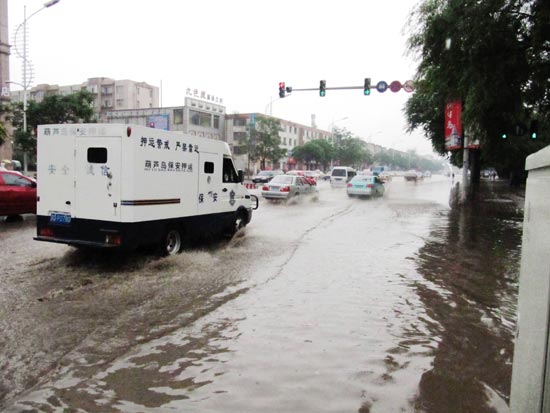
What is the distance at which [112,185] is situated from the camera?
7.81 metres

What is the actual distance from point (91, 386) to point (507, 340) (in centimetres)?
423

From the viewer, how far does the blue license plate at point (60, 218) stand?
8.19 metres

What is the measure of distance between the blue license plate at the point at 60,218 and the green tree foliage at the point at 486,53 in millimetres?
9855

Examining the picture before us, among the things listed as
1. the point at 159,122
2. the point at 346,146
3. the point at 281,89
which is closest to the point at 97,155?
the point at 281,89

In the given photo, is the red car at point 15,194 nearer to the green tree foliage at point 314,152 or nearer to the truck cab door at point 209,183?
the truck cab door at point 209,183

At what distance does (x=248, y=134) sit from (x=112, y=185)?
62.2m

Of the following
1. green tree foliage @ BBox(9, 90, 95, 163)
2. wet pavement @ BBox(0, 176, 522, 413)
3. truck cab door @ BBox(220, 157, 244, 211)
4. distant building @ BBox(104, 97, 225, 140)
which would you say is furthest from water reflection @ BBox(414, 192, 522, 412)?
distant building @ BBox(104, 97, 225, 140)

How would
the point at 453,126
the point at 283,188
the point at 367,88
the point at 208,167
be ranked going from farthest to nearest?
1. the point at 453,126
2. the point at 283,188
3. the point at 367,88
4. the point at 208,167

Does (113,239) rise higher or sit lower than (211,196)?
lower

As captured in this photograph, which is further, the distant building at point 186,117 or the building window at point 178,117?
the building window at point 178,117

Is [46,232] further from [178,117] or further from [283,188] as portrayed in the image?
[178,117]

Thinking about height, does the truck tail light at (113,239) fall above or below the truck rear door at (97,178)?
below

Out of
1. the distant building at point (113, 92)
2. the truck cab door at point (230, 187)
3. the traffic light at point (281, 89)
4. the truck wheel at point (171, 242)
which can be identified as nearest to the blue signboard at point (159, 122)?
the distant building at point (113, 92)

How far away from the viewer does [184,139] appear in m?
9.20
